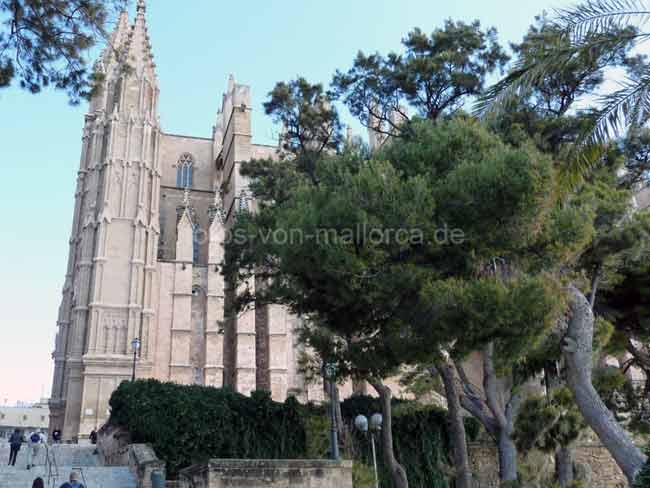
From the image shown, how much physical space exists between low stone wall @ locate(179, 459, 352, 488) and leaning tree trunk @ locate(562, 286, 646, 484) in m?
3.08

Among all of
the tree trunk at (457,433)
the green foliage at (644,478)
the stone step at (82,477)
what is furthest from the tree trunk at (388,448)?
the green foliage at (644,478)

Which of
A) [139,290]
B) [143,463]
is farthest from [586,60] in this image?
[139,290]

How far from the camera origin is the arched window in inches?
1344

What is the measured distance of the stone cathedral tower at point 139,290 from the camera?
23.8 metres

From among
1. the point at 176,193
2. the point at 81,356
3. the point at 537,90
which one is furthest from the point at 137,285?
the point at 537,90

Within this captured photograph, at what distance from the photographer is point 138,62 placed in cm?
3008

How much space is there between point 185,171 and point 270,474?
2887 centimetres

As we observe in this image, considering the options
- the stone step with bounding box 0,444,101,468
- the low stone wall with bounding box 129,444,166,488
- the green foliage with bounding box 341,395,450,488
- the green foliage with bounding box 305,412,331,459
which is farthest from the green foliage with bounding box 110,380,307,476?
the stone step with bounding box 0,444,101,468

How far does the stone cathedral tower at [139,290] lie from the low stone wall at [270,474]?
47.3 feet

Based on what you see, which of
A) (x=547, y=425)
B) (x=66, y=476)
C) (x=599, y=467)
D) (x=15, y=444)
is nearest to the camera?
(x=547, y=425)

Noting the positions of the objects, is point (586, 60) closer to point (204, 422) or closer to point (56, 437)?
point (204, 422)

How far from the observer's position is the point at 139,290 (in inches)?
982

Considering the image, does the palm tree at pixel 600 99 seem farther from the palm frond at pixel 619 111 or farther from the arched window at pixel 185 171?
the arched window at pixel 185 171

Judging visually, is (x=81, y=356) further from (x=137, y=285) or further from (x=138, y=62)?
(x=138, y=62)
